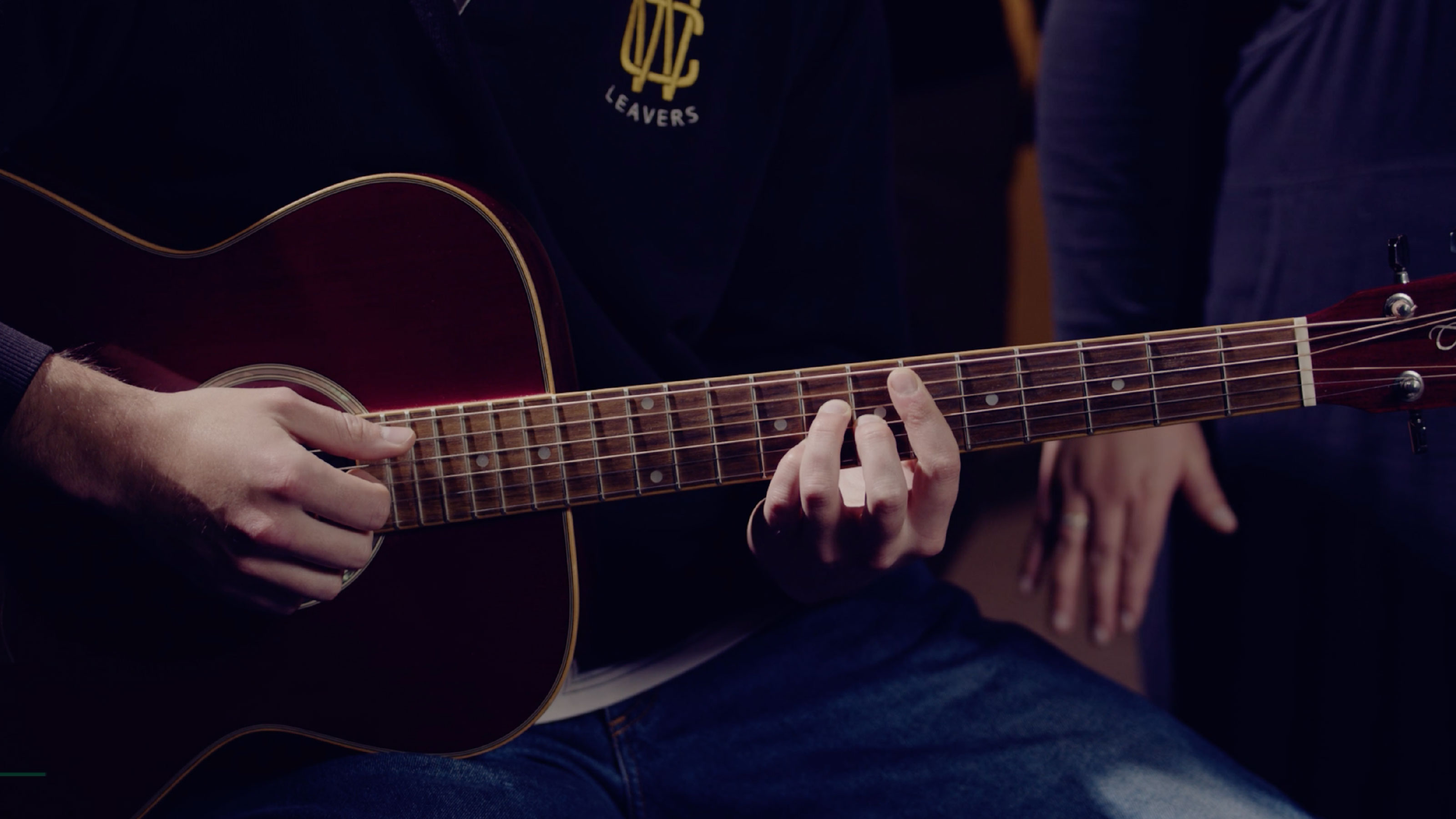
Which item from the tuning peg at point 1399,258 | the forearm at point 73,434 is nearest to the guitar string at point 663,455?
the tuning peg at point 1399,258

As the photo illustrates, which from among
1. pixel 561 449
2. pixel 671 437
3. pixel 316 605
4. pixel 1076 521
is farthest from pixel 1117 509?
pixel 316 605

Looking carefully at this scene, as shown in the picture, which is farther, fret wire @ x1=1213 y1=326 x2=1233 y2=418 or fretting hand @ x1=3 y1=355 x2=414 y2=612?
fret wire @ x1=1213 y1=326 x2=1233 y2=418

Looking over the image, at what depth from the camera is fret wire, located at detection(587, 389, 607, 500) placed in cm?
76

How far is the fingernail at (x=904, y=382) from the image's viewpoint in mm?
756

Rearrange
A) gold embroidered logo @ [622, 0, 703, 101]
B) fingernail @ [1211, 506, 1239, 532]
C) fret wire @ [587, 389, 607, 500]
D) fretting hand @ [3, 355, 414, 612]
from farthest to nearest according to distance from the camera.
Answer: fingernail @ [1211, 506, 1239, 532] < gold embroidered logo @ [622, 0, 703, 101] < fret wire @ [587, 389, 607, 500] < fretting hand @ [3, 355, 414, 612]

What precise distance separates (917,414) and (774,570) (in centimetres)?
28

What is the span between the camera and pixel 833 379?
31.0 inches

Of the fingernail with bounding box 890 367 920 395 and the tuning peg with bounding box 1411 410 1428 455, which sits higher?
the fingernail with bounding box 890 367 920 395

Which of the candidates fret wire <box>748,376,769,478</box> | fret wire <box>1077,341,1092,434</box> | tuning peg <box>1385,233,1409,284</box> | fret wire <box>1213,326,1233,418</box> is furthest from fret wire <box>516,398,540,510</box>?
tuning peg <box>1385,233,1409,284</box>

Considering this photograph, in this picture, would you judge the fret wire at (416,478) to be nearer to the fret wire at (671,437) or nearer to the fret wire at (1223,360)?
the fret wire at (671,437)

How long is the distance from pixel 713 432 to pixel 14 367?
25.6 inches

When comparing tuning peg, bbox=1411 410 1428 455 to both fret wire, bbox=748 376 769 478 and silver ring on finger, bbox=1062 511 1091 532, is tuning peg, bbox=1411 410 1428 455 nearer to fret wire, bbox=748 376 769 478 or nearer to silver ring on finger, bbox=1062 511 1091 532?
silver ring on finger, bbox=1062 511 1091 532

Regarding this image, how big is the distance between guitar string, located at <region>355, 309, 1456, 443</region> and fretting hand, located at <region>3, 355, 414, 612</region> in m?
0.06

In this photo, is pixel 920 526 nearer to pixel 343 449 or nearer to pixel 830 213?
pixel 830 213
